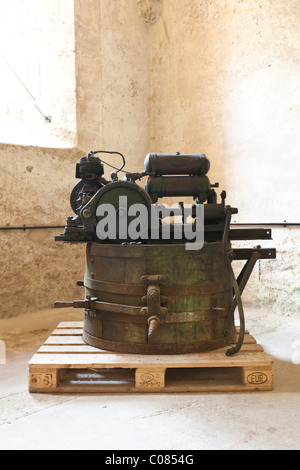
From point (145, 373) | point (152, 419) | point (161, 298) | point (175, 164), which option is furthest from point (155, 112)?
point (152, 419)

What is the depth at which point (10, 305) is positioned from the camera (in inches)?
213

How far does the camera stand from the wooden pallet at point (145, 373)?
2914 millimetres

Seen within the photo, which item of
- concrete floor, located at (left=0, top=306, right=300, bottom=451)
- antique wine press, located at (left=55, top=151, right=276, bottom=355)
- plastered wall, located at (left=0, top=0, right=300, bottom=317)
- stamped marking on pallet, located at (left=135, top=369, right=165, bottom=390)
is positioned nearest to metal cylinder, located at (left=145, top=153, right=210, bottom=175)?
antique wine press, located at (left=55, top=151, right=276, bottom=355)

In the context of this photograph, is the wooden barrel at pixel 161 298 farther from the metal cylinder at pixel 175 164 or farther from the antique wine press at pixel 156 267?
the metal cylinder at pixel 175 164

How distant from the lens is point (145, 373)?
2.92m

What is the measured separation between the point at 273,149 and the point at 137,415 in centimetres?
381

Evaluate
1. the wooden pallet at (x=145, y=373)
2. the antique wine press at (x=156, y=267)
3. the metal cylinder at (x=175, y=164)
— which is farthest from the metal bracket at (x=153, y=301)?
the metal cylinder at (x=175, y=164)

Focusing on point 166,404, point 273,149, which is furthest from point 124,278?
point 273,149

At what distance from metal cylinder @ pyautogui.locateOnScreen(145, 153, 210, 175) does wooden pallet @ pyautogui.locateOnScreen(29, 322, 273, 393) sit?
1491mm

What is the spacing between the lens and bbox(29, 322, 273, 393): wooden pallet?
291 centimetres

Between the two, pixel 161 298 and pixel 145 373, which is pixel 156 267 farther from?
pixel 145 373

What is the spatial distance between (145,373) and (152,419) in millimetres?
434

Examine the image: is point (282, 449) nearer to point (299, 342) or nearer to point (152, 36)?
point (299, 342)

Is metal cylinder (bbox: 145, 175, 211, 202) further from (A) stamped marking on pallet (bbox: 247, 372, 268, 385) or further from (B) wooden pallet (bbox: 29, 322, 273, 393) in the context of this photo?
(A) stamped marking on pallet (bbox: 247, 372, 268, 385)
